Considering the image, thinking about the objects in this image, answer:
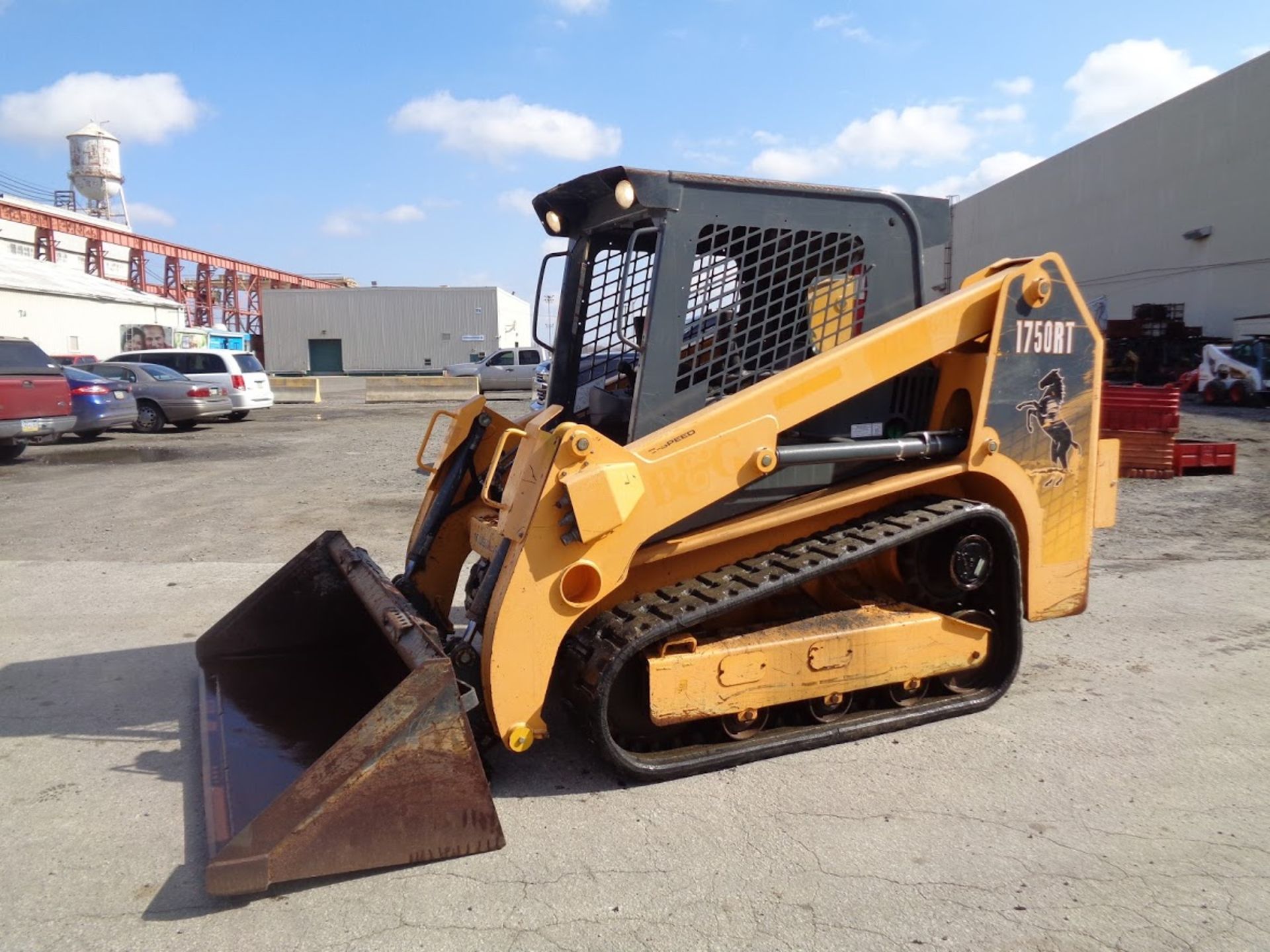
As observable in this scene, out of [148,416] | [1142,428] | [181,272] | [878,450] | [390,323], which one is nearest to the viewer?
[878,450]

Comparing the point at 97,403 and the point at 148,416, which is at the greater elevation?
the point at 97,403

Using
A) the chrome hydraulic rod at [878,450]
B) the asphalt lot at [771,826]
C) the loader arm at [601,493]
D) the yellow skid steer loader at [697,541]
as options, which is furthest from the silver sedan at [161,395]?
the chrome hydraulic rod at [878,450]

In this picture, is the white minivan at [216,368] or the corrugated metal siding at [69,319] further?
the corrugated metal siding at [69,319]

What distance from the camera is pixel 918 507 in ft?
14.4

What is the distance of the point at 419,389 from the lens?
29438mm

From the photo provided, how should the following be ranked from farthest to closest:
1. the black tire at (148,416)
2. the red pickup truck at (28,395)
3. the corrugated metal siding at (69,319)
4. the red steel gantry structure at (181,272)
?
1. the red steel gantry structure at (181,272)
2. the corrugated metal siding at (69,319)
3. the black tire at (148,416)
4. the red pickup truck at (28,395)

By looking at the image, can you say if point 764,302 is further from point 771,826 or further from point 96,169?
point 96,169

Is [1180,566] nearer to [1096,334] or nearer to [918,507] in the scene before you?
[1096,334]

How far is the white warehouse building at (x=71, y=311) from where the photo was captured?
3503 centimetres

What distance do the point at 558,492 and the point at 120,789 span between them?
215cm

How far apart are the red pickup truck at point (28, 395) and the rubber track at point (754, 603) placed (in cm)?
1258

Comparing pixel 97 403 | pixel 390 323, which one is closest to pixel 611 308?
pixel 97 403

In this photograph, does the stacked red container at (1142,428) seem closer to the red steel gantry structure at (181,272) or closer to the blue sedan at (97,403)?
the blue sedan at (97,403)

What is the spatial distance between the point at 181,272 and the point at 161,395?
1792 inches
